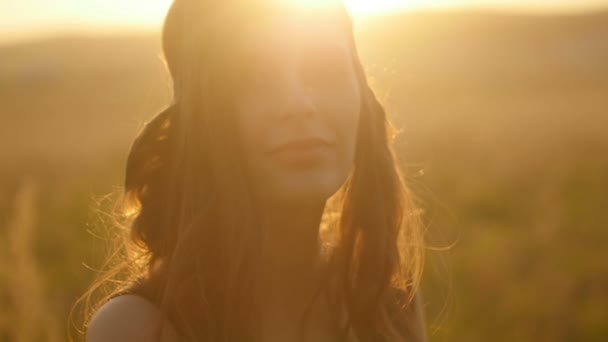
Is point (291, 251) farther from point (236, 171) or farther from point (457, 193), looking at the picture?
point (457, 193)

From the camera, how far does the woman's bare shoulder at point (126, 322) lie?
2.13m

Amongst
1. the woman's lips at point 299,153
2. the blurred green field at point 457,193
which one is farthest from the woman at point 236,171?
the blurred green field at point 457,193

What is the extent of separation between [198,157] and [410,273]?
0.96 meters

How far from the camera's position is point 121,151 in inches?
738

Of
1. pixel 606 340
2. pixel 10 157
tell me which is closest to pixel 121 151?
pixel 10 157

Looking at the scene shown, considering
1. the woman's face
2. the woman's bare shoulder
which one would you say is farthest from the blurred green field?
the woman's bare shoulder

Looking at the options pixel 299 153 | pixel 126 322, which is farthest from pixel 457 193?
pixel 126 322

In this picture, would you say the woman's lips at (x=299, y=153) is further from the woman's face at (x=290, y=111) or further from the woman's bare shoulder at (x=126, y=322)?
the woman's bare shoulder at (x=126, y=322)

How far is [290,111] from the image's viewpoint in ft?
7.64

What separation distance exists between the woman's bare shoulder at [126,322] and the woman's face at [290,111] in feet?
1.51

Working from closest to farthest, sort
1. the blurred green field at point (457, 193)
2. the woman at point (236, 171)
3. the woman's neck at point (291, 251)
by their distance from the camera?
1. the woman at point (236, 171)
2. the woman's neck at point (291, 251)
3. the blurred green field at point (457, 193)

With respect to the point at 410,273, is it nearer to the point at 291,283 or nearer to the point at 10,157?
the point at 291,283

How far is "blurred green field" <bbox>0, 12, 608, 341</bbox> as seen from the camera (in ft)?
12.4

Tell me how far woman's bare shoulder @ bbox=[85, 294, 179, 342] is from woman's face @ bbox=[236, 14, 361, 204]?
1.51ft
